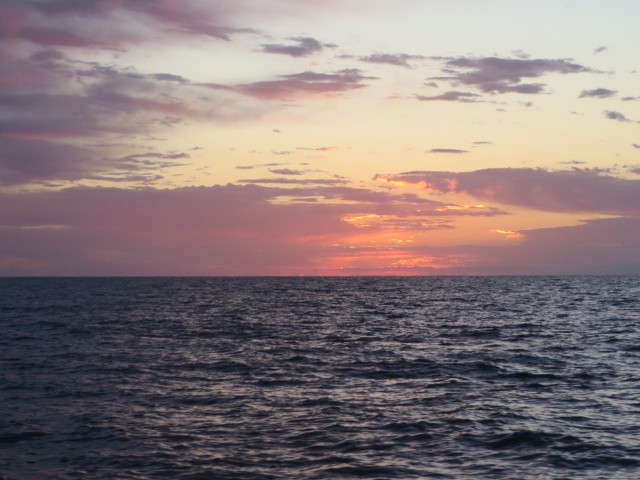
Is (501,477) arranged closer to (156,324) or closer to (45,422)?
(45,422)

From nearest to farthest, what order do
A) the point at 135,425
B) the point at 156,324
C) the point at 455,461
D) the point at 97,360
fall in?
the point at 455,461 → the point at 135,425 → the point at 97,360 → the point at 156,324

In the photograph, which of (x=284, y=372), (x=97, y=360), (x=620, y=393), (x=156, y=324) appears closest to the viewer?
(x=620, y=393)

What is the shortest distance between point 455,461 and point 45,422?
1467 centimetres

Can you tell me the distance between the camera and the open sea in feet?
65.5

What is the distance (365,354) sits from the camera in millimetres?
42219

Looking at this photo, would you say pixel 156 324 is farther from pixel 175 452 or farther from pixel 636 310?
pixel 636 310

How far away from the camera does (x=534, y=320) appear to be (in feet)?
224

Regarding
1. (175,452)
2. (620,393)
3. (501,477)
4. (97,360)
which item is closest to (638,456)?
(501,477)

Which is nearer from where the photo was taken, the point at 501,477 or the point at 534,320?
the point at 501,477

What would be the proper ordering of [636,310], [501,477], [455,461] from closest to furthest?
1. [501,477]
2. [455,461]
3. [636,310]

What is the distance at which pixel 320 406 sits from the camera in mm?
27172

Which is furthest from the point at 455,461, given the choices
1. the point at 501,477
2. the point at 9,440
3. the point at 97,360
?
the point at 97,360

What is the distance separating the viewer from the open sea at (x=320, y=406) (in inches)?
786

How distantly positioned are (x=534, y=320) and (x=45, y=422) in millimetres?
53514
